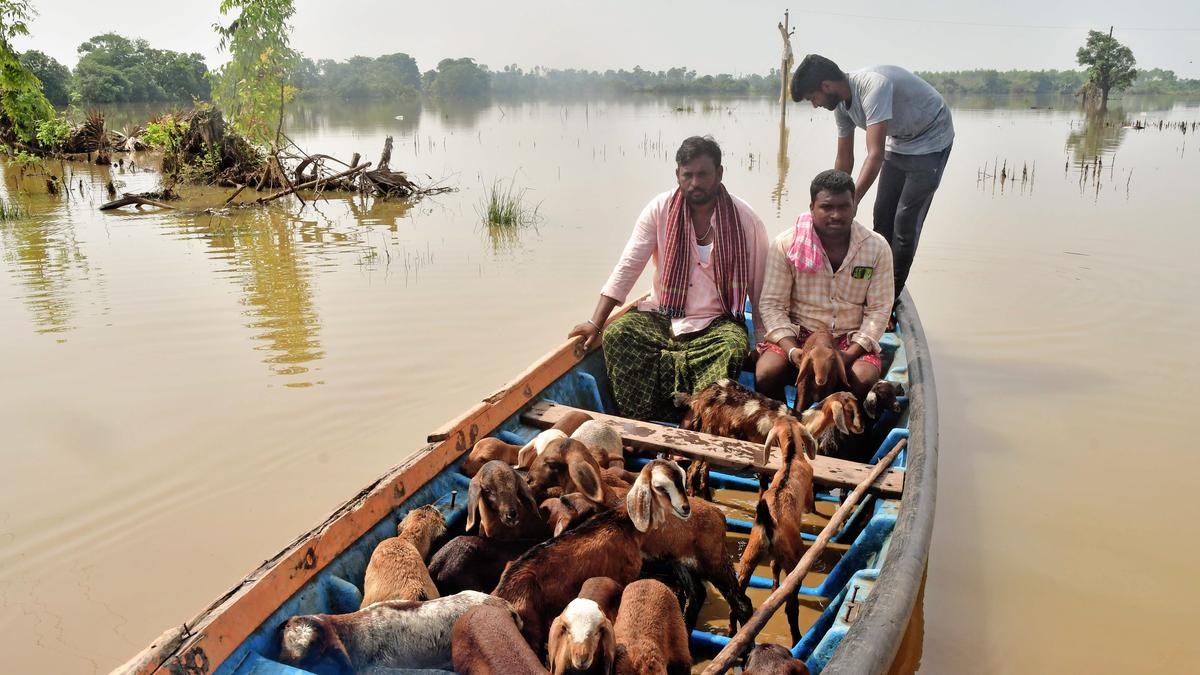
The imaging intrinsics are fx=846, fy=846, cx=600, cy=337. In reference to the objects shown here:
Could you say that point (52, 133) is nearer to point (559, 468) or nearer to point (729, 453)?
point (559, 468)

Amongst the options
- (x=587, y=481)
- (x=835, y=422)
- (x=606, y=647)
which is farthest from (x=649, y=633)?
(x=835, y=422)

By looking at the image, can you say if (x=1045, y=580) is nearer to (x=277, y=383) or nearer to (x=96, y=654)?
(x=96, y=654)

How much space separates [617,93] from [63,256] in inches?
2728

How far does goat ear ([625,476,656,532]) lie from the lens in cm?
246

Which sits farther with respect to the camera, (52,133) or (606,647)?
(52,133)

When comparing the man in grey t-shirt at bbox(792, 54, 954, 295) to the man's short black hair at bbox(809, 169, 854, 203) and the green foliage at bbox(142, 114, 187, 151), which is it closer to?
the man's short black hair at bbox(809, 169, 854, 203)

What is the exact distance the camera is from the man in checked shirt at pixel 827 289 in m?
4.16

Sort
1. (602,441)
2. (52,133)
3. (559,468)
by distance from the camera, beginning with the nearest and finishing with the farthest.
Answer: (559,468)
(602,441)
(52,133)

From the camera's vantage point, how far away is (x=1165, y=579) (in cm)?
402

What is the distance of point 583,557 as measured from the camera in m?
2.49

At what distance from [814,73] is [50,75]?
42882 mm

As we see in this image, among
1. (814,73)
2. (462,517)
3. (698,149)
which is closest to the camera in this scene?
(462,517)

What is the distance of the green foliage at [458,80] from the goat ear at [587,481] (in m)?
71.7

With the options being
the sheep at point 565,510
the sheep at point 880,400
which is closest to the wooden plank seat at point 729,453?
the sheep at point 880,400
